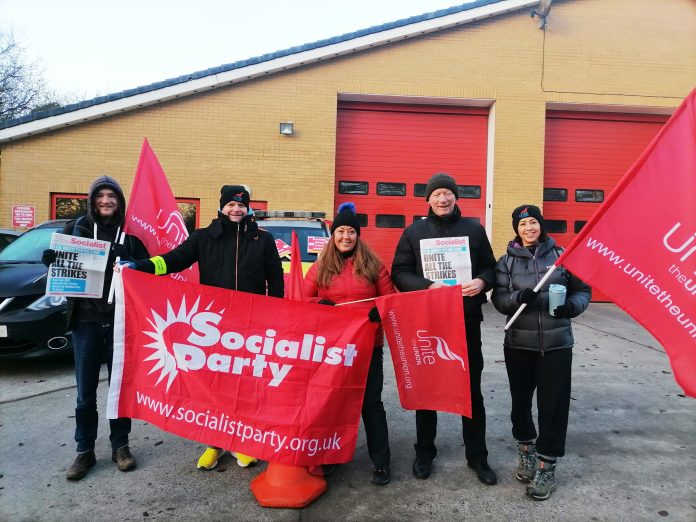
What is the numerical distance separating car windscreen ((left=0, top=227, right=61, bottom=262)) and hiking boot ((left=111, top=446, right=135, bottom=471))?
149 inches

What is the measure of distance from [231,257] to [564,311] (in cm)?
237

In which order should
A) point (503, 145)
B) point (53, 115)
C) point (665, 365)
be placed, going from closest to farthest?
1. point (665, 365)
2. point (53, 115)
3. point (503, 145)

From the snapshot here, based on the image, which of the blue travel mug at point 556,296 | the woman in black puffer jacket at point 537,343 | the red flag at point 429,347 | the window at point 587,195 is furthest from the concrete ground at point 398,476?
the window at point 587,195

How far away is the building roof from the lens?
10.4 m

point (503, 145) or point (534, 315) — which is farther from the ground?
point (503, 145)

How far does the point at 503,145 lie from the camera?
37.3 ft

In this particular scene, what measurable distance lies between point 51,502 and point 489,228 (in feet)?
34.1

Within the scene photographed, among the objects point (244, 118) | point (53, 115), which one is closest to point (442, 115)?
point (244, 118)

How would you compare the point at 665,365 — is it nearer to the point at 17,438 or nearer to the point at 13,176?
the point at 17,438

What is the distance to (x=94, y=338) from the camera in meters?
3.39

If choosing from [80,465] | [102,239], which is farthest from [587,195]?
[80,465]

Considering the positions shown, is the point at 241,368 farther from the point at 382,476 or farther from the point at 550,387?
the point at 550,387

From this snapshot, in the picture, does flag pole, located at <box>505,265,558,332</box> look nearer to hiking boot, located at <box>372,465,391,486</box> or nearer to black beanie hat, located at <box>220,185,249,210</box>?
hiking boot, located at <box>372,465,391,486</box>

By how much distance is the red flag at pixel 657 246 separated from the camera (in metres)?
2.61
